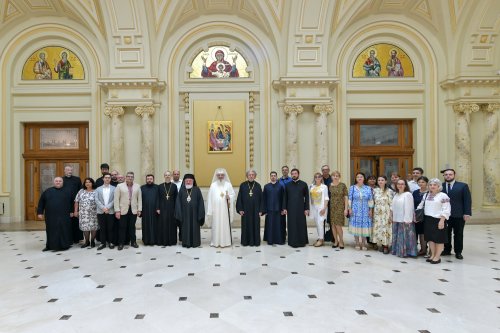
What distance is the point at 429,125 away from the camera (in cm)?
1127

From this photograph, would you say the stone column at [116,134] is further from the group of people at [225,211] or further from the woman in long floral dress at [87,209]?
the woman in long floral dress at [87,209]

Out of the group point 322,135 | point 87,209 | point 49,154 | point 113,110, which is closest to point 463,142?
point 322,135

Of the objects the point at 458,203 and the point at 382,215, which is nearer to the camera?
the point at 458,203

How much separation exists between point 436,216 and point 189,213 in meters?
4.89

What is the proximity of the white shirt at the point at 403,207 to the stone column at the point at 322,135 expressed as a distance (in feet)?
14.7

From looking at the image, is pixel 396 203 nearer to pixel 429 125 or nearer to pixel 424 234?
pixel 424 234

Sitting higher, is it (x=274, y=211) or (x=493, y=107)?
(x=493, y=107)

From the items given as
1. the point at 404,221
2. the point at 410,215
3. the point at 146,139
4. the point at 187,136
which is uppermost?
the point at 187,136

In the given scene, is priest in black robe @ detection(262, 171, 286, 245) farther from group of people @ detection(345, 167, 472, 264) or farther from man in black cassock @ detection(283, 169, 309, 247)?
group of people @ detection(345, 167, 472, 264)

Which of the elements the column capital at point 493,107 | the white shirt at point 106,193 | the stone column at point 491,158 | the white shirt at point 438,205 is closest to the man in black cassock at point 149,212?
the white shirt at point 106,193

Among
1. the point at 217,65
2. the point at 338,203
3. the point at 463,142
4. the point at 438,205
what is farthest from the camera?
the point at 217,65

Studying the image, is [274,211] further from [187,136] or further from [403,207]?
[187,136]

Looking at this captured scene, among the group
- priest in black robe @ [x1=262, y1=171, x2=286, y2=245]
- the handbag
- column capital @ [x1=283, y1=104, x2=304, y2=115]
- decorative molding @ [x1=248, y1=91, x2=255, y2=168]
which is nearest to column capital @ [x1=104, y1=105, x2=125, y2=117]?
decorative molding @ [x1=248, y1=91, x2=255, y2=168]

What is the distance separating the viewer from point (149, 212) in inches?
293
